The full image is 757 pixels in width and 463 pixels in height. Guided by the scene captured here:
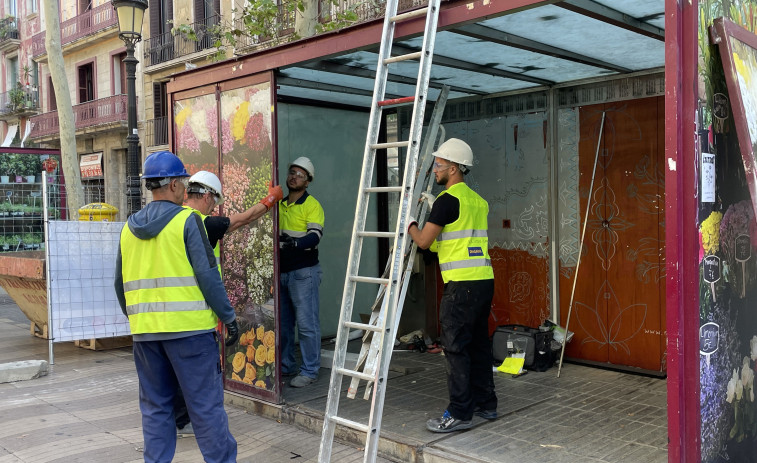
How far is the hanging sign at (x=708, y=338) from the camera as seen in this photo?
3248 mm

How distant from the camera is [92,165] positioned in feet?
A: 84.4

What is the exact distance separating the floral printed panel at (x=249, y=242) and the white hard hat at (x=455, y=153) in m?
1.58

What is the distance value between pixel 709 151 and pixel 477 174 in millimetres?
3919

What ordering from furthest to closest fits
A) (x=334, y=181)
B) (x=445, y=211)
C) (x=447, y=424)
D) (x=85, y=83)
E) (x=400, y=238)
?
(x=85, y=83) → (x=334, y=181) → (x=447, y=424) → (x=445, y=211) → (x=400, y=238)

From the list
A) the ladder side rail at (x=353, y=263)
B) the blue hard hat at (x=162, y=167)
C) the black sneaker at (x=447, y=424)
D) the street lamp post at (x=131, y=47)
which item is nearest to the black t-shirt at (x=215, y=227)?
the blue hard hat at (x=162, y=167)

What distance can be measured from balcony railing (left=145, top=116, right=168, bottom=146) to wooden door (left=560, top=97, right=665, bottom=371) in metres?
18.1

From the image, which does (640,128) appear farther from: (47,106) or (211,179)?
(47,106)

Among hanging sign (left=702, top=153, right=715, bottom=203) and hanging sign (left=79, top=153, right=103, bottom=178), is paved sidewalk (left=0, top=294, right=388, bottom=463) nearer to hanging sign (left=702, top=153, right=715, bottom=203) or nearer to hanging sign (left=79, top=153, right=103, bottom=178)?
hanging sign (left=702, top=153, right=715, bottom=203)

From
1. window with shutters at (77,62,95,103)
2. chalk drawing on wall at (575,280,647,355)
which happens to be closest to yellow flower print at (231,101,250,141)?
chalk drawing on wall at (575,280,647,355)

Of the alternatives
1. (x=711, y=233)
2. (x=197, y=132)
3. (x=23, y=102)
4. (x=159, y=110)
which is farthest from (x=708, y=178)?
(x=23, y=102)

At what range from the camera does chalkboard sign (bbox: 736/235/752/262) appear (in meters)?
3.57

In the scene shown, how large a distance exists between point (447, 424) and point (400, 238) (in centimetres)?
145

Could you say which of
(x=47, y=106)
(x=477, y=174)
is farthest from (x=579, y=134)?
(x=47, y=106)

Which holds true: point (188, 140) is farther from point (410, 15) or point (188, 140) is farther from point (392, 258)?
point (392, 258)
